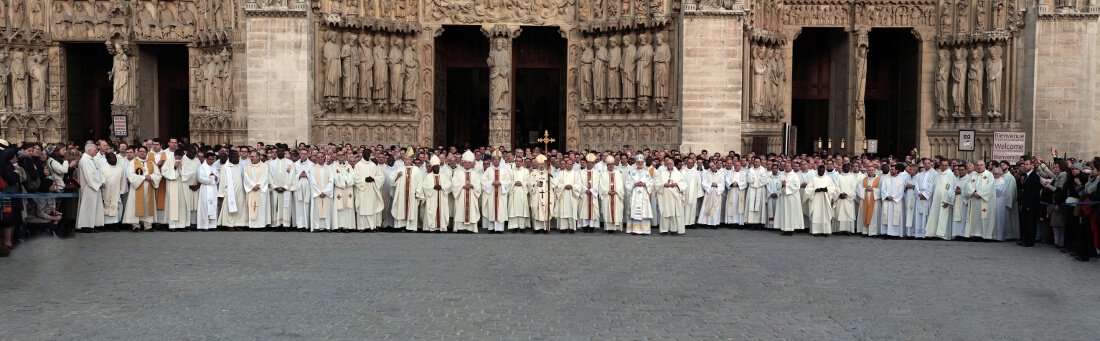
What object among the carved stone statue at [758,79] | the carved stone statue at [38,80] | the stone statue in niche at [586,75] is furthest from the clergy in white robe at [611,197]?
the carved stone statue at [38,80]

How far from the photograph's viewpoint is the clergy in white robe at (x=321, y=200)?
730 inches

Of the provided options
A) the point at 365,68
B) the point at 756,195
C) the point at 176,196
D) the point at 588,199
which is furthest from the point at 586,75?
the point at 176,196

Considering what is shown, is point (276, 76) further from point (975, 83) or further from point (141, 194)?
point (975, 83)

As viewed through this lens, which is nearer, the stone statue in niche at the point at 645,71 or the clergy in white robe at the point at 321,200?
the clergy in white robe at the point at 321,200

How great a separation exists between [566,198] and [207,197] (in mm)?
6525

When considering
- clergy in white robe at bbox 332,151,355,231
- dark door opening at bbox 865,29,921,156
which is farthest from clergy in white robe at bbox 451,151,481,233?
dark door opening at bbox 865,29,921,156

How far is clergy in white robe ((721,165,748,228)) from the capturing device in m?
20.0

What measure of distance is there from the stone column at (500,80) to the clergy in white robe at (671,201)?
8.44m

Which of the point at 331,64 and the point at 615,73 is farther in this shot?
the point at 615,73

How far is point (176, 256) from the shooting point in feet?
45.8

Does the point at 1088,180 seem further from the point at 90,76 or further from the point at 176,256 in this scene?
the point at 90,76

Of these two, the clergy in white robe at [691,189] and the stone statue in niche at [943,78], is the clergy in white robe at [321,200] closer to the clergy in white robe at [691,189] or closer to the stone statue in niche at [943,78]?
the clergy in white robe at [691,189]

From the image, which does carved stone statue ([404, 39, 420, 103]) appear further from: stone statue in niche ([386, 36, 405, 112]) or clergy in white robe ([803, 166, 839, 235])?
clergy in white robe ([803, 166, 839, 235])

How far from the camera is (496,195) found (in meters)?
A: 18.5
